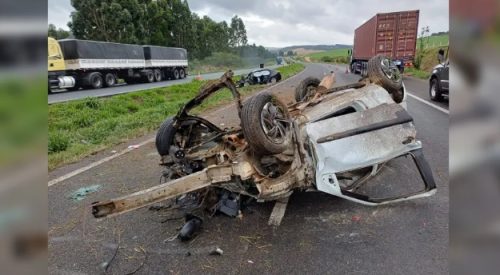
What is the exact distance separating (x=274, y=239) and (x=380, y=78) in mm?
2695

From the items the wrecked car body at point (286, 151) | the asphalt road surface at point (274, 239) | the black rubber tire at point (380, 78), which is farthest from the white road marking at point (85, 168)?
the black rubber tire at point (380, 78)

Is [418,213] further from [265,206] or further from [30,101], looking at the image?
[30,101]

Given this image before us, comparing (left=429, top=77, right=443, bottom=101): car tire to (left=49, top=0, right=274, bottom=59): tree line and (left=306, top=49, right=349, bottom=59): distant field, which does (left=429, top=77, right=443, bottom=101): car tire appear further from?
(left=306, top=49, right=349, bottom=59): distant field

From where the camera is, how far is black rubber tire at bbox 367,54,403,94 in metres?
4.77

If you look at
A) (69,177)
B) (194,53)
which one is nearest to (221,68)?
(194,53)

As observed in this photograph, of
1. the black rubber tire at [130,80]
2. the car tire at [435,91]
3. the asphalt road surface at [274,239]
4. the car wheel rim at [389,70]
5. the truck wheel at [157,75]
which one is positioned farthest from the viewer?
the truck wheel at [157,75]

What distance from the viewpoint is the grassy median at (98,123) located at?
673 cm

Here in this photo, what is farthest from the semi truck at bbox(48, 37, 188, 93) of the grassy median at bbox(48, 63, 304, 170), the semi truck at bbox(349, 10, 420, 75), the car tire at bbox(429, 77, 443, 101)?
the semi truck at bbox(349, 10, 420, 75)

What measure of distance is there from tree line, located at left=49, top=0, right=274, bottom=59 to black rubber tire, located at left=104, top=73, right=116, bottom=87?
6.04 meters

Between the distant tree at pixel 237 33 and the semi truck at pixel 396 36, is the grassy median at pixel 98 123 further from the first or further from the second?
the distant tree at pixel 237 33

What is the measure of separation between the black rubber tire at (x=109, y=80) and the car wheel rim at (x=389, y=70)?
2107 centimetres

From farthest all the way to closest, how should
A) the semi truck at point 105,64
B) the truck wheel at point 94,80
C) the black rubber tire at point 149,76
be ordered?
the black rubber tire at point 149,76, the truck wheel at point 94,80, the semi truck at point 105,64

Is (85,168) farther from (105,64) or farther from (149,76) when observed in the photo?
(149,76)

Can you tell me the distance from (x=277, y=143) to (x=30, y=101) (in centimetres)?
277
